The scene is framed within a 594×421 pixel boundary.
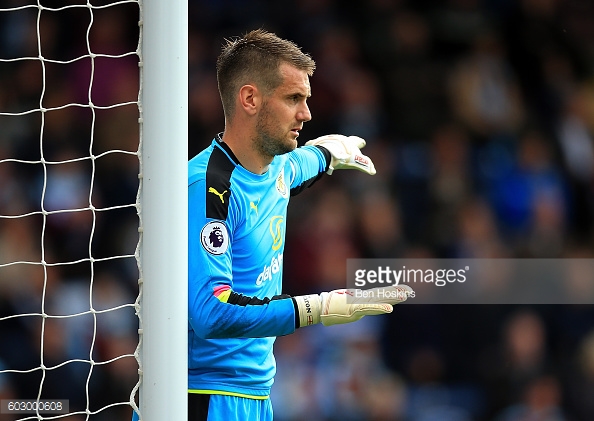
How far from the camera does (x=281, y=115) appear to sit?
2.96m

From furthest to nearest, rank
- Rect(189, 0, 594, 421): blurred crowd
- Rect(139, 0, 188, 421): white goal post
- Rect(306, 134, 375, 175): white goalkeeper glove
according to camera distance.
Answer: Rect(189, 0, 594, 421): blurred crowd < Rect(306, 134, 375, 175): white goalkeeper glove < Rect(139, 0, 188, 421): white goal post

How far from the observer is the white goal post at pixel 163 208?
8.06 ft

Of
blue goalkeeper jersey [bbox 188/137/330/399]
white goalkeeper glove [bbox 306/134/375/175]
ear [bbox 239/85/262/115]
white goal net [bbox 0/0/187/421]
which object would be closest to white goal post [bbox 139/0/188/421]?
blue goalkeeper jersey [bbox 188/137/330/399]

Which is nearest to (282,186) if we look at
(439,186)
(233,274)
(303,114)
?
(303,114)

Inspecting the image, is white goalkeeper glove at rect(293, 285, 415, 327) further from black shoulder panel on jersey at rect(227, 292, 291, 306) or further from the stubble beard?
the stubble beard

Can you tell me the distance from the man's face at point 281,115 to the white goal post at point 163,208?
1.68ft

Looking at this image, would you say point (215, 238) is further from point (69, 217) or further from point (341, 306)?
point (69, 217)

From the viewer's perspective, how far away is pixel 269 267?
2992 mm

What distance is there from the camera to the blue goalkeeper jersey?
2.66 m

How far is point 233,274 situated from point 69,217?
10.1ft

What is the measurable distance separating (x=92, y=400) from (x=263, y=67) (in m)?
2.85

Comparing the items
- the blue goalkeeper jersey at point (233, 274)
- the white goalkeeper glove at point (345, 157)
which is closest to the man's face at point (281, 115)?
the blue goalkeeper jersey at point (233, 274)

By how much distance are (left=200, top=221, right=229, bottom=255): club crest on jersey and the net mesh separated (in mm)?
1900

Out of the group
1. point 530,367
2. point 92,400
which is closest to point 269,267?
point 92,400
